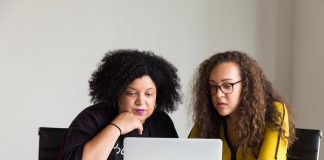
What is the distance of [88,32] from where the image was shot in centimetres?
235

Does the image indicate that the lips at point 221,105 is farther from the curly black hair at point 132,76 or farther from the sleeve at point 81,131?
the sleeve at point 81,131

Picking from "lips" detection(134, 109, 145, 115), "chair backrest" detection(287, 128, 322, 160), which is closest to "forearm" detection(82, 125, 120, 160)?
"lips" detection(134, 109, 145, 115)

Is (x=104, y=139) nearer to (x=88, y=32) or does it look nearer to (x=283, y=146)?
(x=283, y=146)

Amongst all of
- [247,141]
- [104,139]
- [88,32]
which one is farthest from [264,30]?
[104,139]

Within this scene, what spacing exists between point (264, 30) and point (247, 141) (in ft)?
4.61

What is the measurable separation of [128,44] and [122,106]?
102cm

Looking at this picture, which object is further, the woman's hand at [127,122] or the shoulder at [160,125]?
the shoulder at [160,125]

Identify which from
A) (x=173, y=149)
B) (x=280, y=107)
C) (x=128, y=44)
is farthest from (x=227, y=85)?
(x=128, y=44)

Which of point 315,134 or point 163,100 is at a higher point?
point 163,100

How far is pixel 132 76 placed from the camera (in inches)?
56.8

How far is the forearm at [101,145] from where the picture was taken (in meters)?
1.30

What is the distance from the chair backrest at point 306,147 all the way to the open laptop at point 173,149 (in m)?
0.64

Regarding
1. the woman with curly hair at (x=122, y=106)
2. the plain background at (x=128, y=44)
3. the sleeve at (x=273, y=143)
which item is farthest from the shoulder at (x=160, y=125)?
the plain background at (x=128, y=44)

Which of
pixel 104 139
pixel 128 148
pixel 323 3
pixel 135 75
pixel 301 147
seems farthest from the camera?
pixel 323 3
